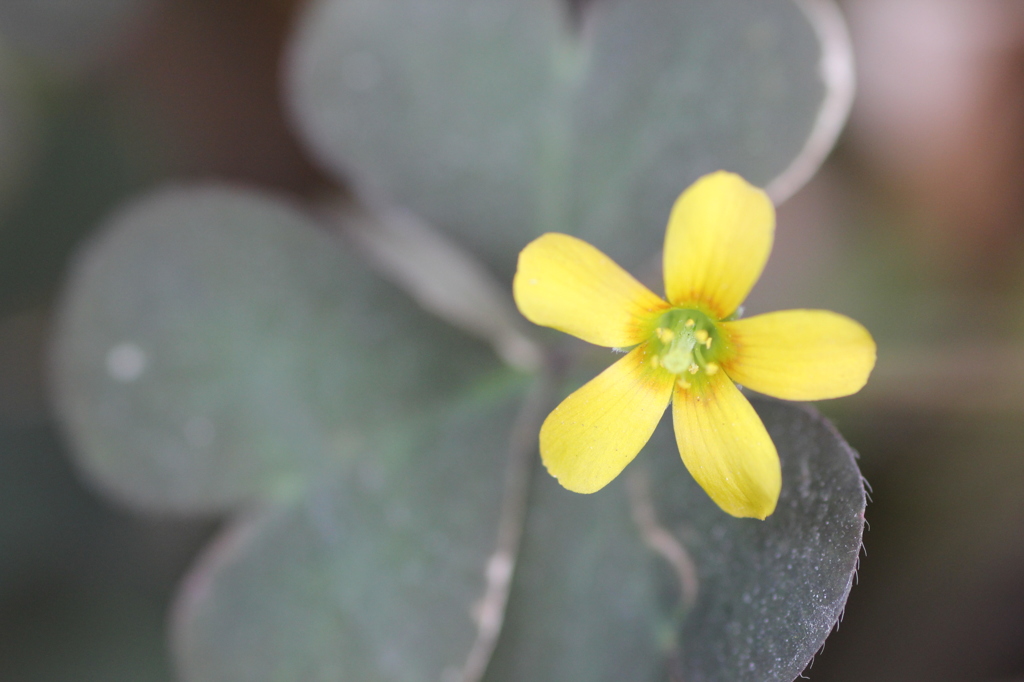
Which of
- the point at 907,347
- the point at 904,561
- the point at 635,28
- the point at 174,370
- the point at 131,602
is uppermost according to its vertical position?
the point at 635,28

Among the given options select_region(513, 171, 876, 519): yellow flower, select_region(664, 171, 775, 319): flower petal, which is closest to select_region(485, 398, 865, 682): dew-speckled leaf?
select_region(513, 171, 876, 519): yellow flower

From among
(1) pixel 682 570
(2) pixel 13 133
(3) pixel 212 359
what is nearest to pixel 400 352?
(3) pixel 212 359

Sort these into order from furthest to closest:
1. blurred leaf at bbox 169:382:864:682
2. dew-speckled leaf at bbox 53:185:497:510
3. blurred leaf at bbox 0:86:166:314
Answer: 1. blurred leaf at bbox 0:86:166:314
2. dew-speckled leaf at bbox 53:185:497:510
3. blurred leaf at bbox 169:382:864:682

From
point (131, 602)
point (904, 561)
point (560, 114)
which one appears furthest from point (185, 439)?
point (904, 561)

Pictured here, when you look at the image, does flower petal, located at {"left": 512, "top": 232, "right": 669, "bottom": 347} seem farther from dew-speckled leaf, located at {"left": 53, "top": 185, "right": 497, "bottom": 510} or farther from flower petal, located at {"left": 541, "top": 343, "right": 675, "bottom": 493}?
dew-speckled leaf, located at {"left": 53, "top": 185, "right": 497, "bottom": 510}

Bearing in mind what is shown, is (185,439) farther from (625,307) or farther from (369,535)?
(625,307)

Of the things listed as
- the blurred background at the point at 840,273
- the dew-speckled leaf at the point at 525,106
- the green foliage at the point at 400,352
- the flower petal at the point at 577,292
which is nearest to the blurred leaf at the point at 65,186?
the blurred background at the point at 840,273

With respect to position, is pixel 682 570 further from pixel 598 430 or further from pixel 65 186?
pixel 65 186

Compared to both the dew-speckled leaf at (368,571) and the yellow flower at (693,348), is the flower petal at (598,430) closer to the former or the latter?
the yellow flower at (693,348)
